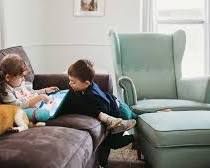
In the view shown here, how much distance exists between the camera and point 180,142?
230 cm

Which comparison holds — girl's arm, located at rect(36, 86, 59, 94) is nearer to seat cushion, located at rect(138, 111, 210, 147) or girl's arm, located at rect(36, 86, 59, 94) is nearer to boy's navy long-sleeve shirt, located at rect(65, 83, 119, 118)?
boy's navy long-sleeve shirt, located at rect(65, 83, 119, 118)

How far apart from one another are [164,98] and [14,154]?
7.23ft

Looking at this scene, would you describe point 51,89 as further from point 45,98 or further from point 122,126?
point 122,126

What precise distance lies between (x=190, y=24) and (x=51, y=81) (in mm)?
2134

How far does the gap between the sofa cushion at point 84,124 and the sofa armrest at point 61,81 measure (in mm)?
616

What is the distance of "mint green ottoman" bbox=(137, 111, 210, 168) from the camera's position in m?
2.29

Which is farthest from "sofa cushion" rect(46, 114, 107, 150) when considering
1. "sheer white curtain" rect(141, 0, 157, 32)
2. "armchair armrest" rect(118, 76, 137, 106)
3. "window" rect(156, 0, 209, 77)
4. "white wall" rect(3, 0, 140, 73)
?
"window" rect(156, 0, 209, 77)

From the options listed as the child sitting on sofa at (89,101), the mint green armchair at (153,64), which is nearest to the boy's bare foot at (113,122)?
the child sitting on sofa at (89,101)

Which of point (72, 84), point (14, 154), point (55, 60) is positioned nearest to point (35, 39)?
point (55, 60)

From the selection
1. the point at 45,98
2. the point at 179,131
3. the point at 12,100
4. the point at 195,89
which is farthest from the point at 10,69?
the point at 195,89

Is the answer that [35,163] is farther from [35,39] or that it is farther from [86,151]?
[35,39]

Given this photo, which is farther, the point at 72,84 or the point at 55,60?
the point at 55,60

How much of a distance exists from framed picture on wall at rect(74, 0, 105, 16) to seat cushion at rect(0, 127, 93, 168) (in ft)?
8.43

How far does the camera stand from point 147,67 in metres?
3.45
